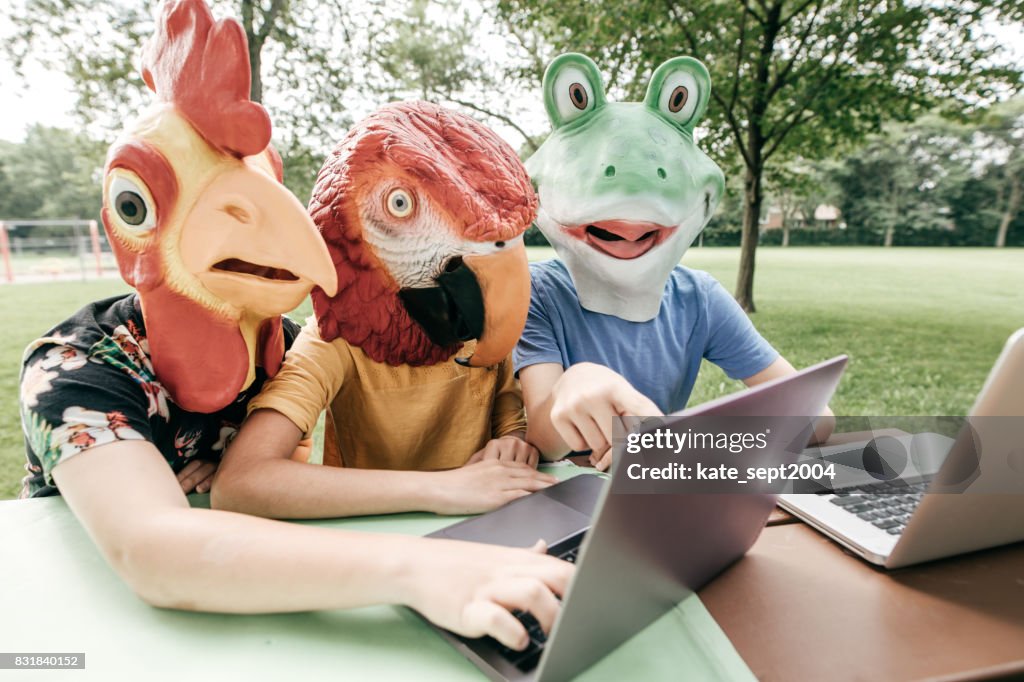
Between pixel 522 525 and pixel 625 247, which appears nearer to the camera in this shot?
pixel 522 525

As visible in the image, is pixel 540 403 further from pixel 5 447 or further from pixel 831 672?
pixel 5 447

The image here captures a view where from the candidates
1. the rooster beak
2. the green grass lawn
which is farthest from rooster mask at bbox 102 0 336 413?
the green grass lawn

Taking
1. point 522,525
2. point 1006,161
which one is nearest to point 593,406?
point 522,525

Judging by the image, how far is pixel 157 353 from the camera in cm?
76

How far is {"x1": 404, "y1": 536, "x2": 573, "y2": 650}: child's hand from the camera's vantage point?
0.52 metres

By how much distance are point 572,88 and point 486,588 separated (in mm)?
909

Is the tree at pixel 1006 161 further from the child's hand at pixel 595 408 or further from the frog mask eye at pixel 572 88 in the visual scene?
the child's hand at pixel 595 408

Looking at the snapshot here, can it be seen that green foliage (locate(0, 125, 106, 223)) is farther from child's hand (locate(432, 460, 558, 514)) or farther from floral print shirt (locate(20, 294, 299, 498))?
child's hand (locate(432, 460, 558, 514))

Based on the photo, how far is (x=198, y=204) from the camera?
0.71 m

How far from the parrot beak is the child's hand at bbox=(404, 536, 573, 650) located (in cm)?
36

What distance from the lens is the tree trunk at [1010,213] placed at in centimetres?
2364

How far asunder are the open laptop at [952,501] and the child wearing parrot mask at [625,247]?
0.83 feet

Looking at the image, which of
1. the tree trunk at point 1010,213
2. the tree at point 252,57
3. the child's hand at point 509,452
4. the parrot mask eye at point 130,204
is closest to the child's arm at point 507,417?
the child's hand at point 509,452

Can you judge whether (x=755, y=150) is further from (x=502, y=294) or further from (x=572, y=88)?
(x=502, y=294)
